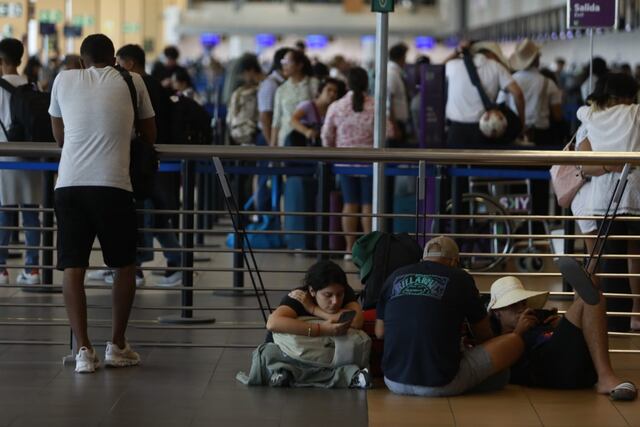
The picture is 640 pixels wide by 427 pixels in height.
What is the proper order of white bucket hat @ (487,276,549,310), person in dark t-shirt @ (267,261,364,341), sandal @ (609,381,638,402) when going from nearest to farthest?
sandal @ (609,381,638,402) → person in dark t-shirt @ (267,261,364,341) → white bucket hat @ (487,276,549,310)

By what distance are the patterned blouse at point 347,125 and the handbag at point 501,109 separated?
0.95 m

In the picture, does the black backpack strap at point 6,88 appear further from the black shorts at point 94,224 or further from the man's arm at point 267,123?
the man's arm at point 267,123

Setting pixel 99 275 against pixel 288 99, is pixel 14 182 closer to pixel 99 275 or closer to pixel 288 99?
pixel 99 275

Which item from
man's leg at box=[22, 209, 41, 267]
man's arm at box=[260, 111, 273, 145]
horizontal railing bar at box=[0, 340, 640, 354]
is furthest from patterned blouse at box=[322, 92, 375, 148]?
horizontal railing bar at box=[0, 340, 640, 354]

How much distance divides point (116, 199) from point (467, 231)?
5.27 meters

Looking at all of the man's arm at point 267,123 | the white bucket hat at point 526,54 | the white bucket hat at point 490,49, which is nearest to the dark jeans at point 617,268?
the white bucket hat at point 490,49

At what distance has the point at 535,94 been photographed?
13.9m

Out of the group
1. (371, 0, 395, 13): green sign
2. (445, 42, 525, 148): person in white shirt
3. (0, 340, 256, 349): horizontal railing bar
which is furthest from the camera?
(445, 42, 525, 148): person in white shirt

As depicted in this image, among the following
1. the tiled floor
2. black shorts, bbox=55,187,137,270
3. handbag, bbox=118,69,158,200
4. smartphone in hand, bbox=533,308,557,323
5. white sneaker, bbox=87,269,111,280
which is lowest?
the tiled floor

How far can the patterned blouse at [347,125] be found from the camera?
1214 cm

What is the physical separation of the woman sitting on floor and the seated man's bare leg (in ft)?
2.18

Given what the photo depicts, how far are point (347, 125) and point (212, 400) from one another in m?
5.49

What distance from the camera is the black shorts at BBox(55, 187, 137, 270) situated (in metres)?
7.43

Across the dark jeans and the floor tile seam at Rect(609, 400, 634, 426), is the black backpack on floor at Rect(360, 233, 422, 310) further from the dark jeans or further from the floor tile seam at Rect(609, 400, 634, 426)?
the dark jeans
